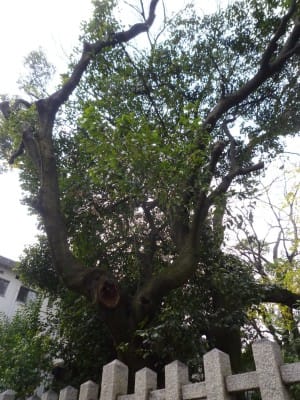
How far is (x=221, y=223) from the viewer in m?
6.09

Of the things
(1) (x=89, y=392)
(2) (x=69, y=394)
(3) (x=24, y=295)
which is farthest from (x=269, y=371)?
(3) (x=24, y=295)

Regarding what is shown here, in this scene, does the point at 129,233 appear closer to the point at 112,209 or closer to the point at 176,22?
the point at 112,209

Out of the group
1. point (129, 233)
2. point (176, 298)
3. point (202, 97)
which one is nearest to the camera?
point (176, 298)

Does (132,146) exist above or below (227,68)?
below

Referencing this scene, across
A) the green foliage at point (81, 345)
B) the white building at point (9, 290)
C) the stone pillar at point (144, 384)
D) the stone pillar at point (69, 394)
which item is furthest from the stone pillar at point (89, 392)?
the white building at point (9, 290)

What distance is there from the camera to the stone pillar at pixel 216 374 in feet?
6.69

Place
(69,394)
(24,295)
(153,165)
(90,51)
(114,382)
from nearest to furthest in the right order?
(114,382) → (69,394) → (153,165) → (90,51) → (24,295)

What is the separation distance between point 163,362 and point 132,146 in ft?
10.4

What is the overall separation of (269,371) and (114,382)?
1.45 m

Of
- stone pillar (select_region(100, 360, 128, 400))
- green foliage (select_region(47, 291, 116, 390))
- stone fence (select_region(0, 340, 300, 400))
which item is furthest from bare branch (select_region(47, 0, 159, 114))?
stone fence (select_region(0, 340, 300, 400))

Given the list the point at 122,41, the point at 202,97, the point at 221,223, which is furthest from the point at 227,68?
the point at 221,223

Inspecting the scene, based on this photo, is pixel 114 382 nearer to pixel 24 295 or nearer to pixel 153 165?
pixel 153 165

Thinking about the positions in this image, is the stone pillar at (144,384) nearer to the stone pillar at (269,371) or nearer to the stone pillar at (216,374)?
the stone pillar at (216,374)

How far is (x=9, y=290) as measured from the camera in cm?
1603
